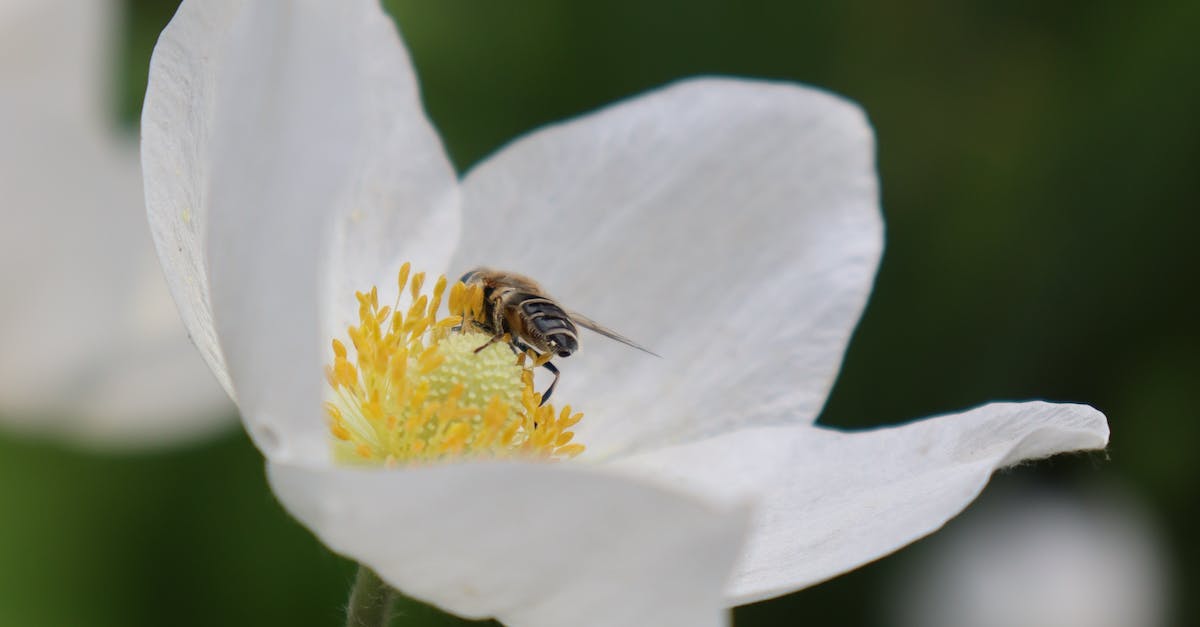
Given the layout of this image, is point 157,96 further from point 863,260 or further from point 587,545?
point 863,260

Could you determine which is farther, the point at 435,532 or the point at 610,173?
the point at 610,173

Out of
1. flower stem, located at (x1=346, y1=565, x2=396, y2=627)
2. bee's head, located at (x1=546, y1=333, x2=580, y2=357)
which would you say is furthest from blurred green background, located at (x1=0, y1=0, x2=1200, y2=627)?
flower stem, located at (x1=346, y1=565, x2=396, y2=627)

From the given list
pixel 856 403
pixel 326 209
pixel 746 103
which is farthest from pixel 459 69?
pixel 326 209

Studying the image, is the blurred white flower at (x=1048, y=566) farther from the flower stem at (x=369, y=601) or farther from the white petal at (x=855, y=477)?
the flower stem at (x=369, y=601)

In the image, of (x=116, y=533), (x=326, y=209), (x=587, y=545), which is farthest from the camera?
(x=116, y=533)

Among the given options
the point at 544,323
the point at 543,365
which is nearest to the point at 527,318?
the point at 544,323

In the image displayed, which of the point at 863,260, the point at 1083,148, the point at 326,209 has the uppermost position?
the point at 326,209

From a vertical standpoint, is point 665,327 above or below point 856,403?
above

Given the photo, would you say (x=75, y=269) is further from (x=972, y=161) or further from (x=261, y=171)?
(x=972, y=161)
